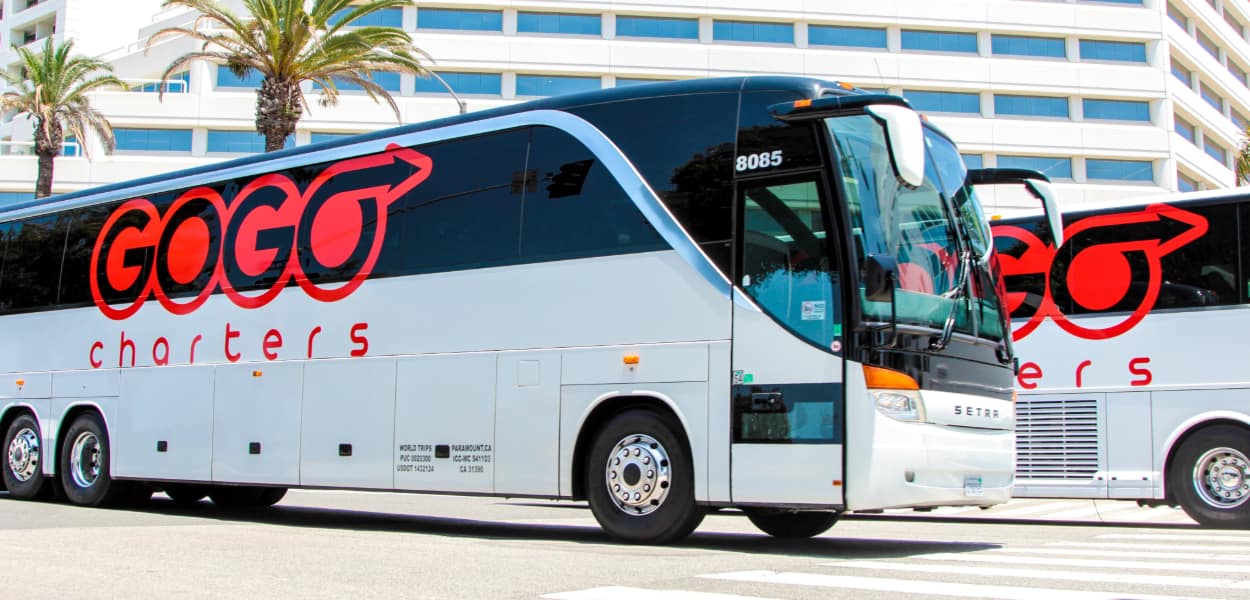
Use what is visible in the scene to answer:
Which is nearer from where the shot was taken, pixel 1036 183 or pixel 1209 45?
pixel 1036 183

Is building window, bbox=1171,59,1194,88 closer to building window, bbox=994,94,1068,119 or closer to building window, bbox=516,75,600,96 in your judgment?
building window, bbox=994,94,1068,119

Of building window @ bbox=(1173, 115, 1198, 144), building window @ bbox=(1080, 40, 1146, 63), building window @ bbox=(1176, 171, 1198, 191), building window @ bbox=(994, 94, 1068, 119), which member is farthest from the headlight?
building window @ bbox=(1173, 115, 1198, 144)

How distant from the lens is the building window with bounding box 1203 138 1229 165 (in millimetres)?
64625

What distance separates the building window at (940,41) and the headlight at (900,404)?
51.1 m

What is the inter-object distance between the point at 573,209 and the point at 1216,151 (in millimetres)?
64161

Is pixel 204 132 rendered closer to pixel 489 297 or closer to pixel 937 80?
pixel 937 80

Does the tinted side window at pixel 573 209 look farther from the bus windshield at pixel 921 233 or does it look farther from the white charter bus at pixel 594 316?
the bus windshield at pixel 921 233

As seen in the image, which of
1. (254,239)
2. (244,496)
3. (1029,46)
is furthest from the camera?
(1029,46)

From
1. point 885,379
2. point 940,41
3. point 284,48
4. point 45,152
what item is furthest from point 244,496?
point 940,41

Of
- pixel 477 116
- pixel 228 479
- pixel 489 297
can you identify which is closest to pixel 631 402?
pixel 489 297

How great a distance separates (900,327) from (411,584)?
404 cm

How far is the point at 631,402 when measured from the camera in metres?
10.5

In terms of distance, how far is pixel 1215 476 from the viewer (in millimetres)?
13789

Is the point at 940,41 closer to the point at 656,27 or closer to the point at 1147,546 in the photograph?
the point at 656,27
